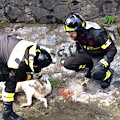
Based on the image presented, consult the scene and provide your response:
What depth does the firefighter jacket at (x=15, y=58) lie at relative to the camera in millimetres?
2684

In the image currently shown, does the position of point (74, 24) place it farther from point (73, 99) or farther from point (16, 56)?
point (73, 99)

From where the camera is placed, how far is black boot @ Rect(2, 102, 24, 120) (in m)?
A: 3.09

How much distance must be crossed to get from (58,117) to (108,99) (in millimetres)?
976

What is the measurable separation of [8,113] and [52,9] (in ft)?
11.2

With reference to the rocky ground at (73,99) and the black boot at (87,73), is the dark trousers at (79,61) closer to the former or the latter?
the black boot at (87,73)

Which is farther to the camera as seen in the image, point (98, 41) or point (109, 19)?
point (109, 19)

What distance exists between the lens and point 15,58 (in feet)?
8.79

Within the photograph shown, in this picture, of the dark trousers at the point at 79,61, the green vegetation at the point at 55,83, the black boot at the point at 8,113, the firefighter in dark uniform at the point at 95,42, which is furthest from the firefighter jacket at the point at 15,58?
the dark trousers at the point at 79,61

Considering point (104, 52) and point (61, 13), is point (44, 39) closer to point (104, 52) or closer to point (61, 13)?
point (61, 13)

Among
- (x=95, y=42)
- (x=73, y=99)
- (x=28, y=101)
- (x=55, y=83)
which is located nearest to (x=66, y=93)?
(x=73, y=99)

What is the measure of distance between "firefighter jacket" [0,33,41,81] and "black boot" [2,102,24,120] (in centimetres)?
45

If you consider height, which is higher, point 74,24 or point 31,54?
point 74,24

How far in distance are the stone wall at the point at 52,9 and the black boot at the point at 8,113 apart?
10.8 ft

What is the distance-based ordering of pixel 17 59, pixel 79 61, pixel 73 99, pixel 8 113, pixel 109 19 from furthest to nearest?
pixel 109 19 < pixel 79 61 < pixel 73 99 < pixel 8 113 < pixel 17 59
